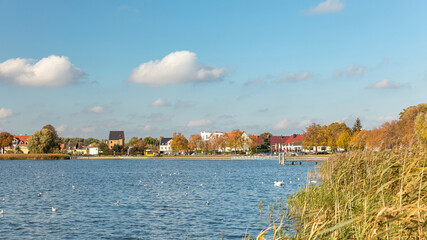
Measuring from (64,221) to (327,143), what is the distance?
413 feet

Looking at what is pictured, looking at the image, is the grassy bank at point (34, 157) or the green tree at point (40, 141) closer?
the grassy bank at point (34, 157)

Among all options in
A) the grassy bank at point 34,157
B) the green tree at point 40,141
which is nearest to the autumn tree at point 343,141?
the grassy bank at point 34,157

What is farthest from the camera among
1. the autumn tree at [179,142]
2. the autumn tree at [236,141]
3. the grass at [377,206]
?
the autumn tree at [179,142]

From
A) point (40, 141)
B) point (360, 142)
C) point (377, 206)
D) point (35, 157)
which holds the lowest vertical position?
point (35, 157)

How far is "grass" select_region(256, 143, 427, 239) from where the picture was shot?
6.27m

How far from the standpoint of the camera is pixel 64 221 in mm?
23781

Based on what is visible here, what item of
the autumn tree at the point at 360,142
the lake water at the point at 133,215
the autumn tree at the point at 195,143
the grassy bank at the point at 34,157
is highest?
the autumn tree at the point at 195,143

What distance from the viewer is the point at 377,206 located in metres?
11.1

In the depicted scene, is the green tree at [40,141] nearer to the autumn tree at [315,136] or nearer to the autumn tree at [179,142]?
the autumn tree at [179,142]

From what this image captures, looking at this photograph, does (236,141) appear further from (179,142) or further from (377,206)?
(377,206)

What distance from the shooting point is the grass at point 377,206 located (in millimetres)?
6266

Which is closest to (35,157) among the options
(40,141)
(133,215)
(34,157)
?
(34,157)

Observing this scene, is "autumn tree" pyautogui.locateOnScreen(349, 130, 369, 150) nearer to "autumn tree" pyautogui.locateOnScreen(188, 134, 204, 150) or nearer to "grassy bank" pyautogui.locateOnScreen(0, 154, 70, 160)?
"grassy bank" pyautogui.locateOnScreen(0, 154, 70, 160)

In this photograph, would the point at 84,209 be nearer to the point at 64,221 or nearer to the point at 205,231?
the point at 64,221
